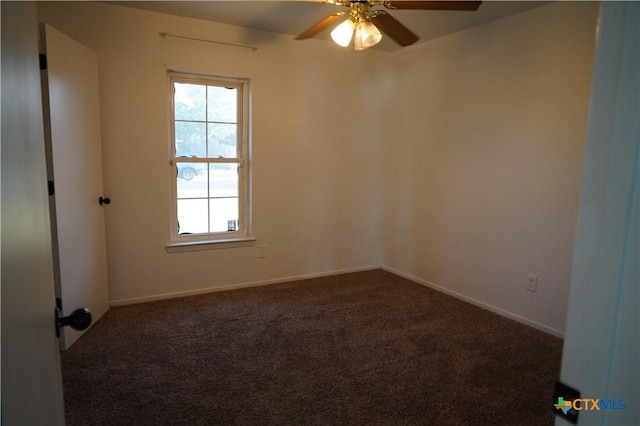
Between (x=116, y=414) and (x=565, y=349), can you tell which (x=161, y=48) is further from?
(x=565, y=349)

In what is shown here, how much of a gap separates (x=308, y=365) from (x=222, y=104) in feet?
8.44

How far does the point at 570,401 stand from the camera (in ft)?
1.92

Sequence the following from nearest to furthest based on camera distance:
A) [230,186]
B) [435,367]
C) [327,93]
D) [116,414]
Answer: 1. [116,414]
2. [435,367]
3. [230,186]
4. [327,93]

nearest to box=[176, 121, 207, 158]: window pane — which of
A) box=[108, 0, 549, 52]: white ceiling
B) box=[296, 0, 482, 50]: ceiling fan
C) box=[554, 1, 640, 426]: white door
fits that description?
box=[108, 0, 549, 52]: white ceiling

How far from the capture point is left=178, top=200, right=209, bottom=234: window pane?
363cm

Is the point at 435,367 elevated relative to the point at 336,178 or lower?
lower

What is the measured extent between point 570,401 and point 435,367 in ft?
6.56

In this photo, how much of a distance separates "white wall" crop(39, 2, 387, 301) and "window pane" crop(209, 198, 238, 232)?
23cm

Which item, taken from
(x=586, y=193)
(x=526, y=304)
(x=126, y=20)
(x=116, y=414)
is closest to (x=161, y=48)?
(x=126, y=20)

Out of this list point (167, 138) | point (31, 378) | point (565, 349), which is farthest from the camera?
point (167, 138)

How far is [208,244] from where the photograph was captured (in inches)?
144

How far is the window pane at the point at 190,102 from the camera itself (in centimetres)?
350

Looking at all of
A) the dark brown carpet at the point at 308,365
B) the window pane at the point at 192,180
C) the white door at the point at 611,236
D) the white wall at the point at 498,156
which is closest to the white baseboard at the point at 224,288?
the dark brown carpet at the point at 308,365

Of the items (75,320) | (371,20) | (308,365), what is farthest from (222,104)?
(75,320)
